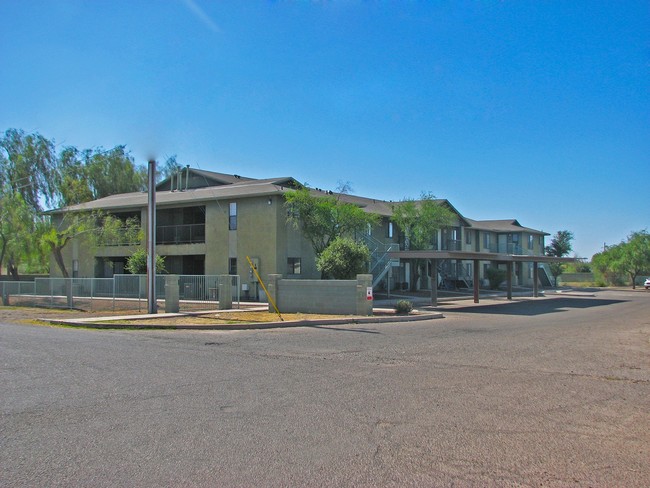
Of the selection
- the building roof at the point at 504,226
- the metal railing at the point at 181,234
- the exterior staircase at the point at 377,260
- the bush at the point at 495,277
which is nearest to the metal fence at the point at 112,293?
the metal railing at the point at 181,234

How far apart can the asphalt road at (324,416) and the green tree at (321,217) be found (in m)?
17.8

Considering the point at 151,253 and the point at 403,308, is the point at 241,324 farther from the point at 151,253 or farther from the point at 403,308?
the point at 403,308

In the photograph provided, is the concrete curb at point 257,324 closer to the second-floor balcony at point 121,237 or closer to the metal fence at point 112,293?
the metal fence at point 112,293

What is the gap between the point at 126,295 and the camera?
94.1 feet

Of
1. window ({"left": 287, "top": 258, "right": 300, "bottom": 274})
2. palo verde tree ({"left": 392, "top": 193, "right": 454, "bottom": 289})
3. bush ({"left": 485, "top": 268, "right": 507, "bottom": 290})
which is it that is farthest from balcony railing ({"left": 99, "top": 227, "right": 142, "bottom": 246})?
bush ({"left": 485, "top": 268, "right": 507, "bottom": 290})

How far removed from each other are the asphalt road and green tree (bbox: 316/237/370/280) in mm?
14214

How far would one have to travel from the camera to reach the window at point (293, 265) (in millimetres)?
33312

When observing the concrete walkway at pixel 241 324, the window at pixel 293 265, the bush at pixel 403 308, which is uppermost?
the window at pixel 293 265

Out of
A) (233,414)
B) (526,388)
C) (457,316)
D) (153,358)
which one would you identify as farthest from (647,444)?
(457,316)

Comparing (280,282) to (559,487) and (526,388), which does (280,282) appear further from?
(559,487)

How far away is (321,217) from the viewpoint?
31.5m

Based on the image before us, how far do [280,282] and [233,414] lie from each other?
18618 mm

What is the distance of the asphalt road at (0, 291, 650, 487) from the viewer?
5211 millimetres

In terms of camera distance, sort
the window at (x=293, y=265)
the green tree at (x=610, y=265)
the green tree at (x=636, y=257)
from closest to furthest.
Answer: the window at (x=293, y=265), the green tree at (x=636, y=257), the green tree at (x=610, y=265)
